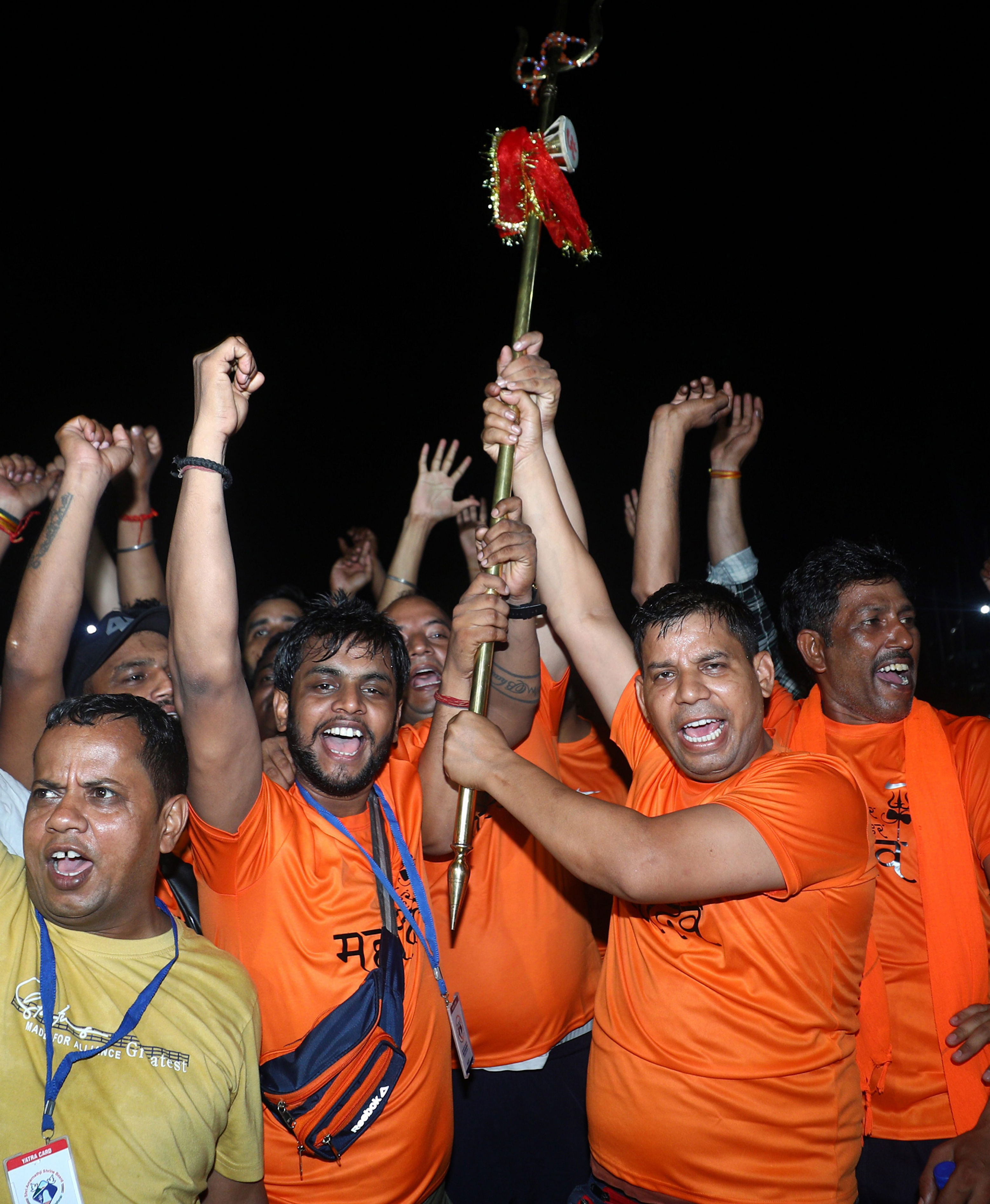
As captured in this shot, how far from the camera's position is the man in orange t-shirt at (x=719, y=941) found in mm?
1788

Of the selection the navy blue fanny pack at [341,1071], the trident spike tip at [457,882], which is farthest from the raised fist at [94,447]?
the navy blue fanny pack at [341,1071]

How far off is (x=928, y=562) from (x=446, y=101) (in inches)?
205

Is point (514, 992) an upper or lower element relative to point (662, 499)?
lower

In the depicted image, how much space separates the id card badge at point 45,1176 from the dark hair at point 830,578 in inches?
96.9

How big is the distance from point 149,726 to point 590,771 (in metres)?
1.81

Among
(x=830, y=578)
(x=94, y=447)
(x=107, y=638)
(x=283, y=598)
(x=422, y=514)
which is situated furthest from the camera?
(x=422, y=514)

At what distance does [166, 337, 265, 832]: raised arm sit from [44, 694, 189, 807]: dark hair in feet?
0.11

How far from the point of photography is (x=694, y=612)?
83.0 inches

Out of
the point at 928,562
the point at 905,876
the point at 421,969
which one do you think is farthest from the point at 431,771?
the point at 928,562

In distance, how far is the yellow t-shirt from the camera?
162cm

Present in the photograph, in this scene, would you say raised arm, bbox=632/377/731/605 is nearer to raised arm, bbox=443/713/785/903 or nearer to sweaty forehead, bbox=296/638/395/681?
sweaty forehead, bbox=296/638/395/681

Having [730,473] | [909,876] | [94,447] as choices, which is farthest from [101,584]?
[909,876]

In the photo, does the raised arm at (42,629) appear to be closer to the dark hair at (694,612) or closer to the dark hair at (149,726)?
the dark hair at (149,726)

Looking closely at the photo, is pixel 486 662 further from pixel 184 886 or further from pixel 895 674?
pixel 895 674
